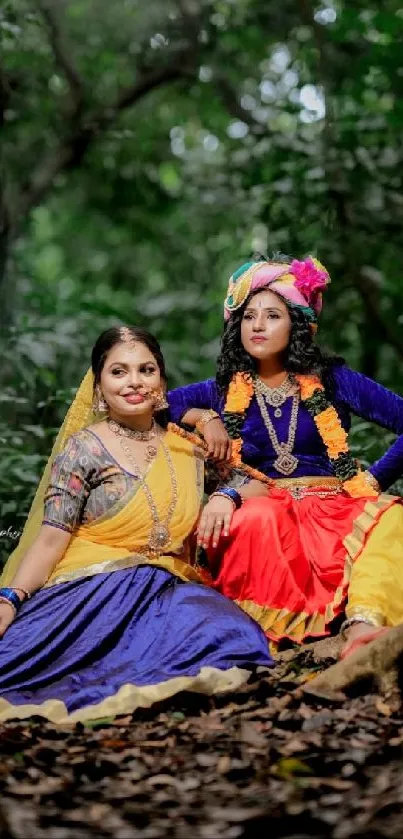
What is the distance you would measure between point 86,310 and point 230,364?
420 centimetres

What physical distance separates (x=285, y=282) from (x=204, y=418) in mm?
619

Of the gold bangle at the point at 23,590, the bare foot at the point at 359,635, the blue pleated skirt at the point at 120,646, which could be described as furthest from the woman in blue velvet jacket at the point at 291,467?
the gold bangle at the point at 23,590

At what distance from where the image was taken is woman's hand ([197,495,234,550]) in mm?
3764

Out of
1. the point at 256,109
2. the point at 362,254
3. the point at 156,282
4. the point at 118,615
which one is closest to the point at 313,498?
the point at 118,615

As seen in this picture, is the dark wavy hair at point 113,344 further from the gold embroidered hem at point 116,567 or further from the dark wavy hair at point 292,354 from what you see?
the gold embroidered hem at point 116,567

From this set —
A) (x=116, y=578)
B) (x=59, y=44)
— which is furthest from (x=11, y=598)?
(x=59, y=44)

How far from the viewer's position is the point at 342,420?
162 inches

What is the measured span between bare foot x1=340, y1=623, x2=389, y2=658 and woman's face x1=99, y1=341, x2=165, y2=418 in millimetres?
1107

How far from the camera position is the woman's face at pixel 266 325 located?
4.01 meters

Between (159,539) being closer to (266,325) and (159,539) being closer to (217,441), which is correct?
(217,441)

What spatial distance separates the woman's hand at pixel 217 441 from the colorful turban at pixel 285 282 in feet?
1.60

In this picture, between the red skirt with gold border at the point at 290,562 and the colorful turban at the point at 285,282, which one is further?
the colorful turban at the point at 285,282

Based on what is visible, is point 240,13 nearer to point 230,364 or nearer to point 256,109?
point 256,109

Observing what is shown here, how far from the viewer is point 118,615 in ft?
11.6
